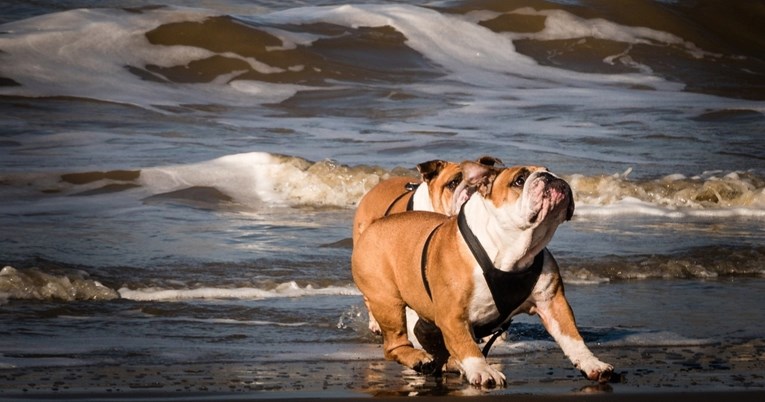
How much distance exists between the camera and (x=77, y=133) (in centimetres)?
1953

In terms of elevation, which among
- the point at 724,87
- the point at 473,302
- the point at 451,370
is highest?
the point at 473,302

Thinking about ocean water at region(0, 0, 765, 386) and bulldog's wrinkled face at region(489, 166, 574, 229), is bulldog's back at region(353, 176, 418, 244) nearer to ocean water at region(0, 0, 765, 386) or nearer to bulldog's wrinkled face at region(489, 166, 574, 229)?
ocean water at region(0, 0, 765, 386)

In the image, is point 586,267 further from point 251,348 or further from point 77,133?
point 77,133

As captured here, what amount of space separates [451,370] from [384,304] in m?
0.46

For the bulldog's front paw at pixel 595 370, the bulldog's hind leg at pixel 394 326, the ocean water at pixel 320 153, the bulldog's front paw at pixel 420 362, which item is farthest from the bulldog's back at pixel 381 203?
the bulldog's front paw at pixel 595 370

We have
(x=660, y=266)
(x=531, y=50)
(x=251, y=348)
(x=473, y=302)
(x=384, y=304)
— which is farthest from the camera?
(x=531, y=50)

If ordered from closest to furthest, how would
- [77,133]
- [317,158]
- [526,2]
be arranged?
[317,158] → [77,133] → [526,2]

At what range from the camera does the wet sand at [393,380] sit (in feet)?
21.6

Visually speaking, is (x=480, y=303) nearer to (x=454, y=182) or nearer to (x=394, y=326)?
(x=394, y=326)

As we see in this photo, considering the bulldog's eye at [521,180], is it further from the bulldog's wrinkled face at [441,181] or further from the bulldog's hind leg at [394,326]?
the bulldog's wrinkled face at [441,181]

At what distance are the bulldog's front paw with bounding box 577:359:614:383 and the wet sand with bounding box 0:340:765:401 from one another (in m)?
0.06

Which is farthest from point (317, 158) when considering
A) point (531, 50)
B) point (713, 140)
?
point (531, 50)

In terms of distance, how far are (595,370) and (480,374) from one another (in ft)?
1.63

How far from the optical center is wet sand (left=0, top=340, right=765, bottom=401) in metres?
6.60
